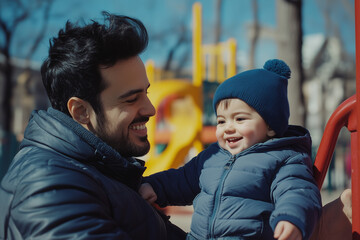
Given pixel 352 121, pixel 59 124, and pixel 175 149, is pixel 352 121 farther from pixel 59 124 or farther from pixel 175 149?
pixel 175 149

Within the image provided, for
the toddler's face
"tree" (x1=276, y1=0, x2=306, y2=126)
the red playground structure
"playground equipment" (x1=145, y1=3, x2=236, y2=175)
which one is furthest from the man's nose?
"playground equipment" (x1=145, y1=3, x2=236, y2=175)

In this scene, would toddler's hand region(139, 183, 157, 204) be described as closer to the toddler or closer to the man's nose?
the toddler

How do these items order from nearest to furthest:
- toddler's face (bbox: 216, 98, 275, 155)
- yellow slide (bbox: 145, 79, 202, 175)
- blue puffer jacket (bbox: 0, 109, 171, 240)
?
blue puffer jacket (bbox: 0, 109, 171, 240), toddler's face (bbox: 216, 98, 275, 155), yellow slide (bbox: 145, 79, 202, 175)

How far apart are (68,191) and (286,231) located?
0.71m

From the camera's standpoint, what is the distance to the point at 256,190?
1812mm

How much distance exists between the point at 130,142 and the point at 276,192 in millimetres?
605

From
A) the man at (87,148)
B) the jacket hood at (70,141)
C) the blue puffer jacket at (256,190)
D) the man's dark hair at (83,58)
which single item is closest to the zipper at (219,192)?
the blue puffer jacket at (256,190)

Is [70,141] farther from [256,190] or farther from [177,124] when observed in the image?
[177,124]

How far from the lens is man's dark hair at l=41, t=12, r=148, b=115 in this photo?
170 cm

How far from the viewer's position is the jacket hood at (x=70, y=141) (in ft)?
5.03

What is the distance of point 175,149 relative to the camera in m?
7.75

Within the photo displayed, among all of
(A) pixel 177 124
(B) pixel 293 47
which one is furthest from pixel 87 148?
(A) pixel 177 124

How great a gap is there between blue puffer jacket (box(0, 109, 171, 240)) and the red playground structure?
2.39 feet

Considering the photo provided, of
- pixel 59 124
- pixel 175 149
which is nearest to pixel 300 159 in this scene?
pixel 59 124
